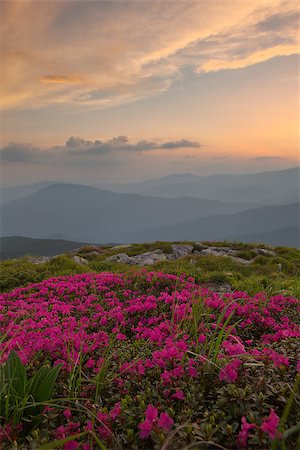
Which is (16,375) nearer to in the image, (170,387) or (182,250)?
(170,387)

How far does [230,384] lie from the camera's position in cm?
430

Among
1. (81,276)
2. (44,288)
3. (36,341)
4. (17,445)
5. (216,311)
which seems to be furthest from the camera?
(81,276)

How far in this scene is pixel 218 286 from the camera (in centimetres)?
1312

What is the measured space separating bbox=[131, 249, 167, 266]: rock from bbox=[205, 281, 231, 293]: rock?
6.44 metres

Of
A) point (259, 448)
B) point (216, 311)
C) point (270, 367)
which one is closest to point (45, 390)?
point (259, 448)

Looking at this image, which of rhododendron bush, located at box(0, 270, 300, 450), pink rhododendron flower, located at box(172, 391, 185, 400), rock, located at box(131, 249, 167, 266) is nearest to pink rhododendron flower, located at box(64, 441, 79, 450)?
rhododendron bush, located at box(0, 270, 300, 450)

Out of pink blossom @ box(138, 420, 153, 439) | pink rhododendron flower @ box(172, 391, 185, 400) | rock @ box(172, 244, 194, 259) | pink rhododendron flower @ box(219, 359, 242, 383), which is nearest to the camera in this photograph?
pink blossom @ box(138, 420, 153, 439)

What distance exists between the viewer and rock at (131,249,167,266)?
2064cm

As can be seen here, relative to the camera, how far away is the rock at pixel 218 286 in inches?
490

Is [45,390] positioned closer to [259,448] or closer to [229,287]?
[259,448]

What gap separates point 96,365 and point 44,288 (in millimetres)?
6367

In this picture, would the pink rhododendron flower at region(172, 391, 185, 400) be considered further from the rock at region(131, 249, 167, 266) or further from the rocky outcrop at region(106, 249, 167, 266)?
the rocky outcrop at region(106, 249, 167, 266)

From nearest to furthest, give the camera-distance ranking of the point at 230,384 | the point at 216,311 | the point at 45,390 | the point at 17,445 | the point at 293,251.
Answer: the point at 17,445 < the point at 230,384 < the point at 45,390 < the point at 216,311 < the point at 293,251

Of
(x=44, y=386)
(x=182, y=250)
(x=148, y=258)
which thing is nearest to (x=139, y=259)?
(x=148, y=258)
